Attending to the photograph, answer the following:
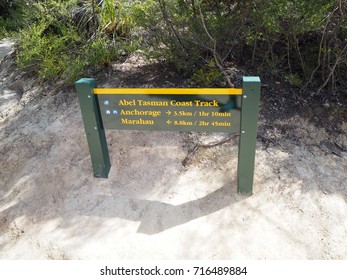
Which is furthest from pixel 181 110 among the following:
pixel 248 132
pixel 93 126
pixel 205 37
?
pixel 205 37

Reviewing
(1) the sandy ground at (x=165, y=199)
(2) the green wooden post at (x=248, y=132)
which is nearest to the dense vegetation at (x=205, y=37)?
(1) the sandy ground at (x=165, y=199)

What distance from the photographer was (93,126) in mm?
2791

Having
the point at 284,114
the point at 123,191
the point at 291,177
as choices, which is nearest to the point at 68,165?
the point at 123,191

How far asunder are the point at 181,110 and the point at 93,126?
856 mm

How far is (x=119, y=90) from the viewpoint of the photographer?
8.36 feet

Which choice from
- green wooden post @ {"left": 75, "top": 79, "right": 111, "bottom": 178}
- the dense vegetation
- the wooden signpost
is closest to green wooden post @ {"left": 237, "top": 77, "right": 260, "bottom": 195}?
the wooden signpost

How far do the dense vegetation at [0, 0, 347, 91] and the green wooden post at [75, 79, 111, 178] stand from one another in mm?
1353

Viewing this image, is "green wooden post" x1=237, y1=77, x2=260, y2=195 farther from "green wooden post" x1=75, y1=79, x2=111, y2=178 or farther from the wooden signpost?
"green wooden post" x1=75, y1=79, x2=111, y2=178

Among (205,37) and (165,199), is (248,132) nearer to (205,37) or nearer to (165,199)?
(165,199)

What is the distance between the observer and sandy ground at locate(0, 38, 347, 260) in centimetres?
247

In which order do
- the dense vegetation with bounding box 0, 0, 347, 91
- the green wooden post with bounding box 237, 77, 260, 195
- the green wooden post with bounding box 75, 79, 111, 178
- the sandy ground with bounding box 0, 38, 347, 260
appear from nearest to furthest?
1. the green wooden post with bounding box 237, 77, 260, 195
2. the sandy ground with bounding box 0, 38, 347, 260
3. the green wooden post with bounding box 75, 79, 111, 178
4. the dense vegetation with bounding box 0, 0, 347, 91

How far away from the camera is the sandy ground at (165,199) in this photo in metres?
2.47

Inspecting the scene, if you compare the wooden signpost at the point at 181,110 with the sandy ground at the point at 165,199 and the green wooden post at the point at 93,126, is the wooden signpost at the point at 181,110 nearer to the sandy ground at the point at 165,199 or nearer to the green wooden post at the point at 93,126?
the green wooden post at the point at 93,126

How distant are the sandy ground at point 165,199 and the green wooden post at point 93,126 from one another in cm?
15
